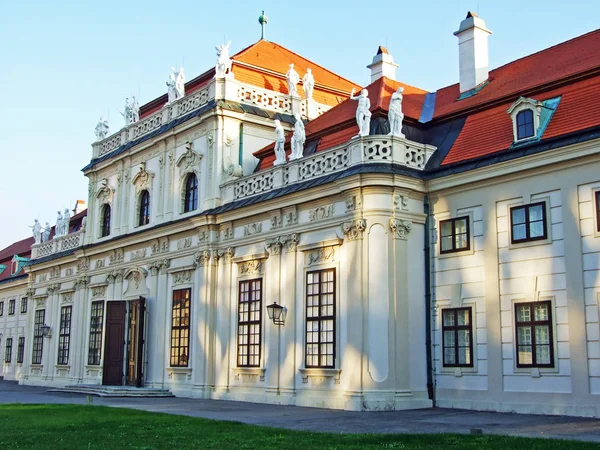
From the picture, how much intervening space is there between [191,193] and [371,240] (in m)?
10.0

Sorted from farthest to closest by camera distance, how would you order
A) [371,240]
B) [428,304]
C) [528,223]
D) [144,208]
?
[144,208], [428,304], [371,240], [528,223]

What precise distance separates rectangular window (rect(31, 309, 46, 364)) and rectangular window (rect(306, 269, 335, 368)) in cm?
2080

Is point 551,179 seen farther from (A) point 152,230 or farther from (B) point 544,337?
(A) point 152,230

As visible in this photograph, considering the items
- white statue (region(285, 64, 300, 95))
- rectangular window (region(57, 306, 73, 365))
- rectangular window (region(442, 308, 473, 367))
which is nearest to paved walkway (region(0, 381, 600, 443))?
rectangular window (region(442, 308, 473, 367))

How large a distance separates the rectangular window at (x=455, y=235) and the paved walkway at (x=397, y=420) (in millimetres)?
4134

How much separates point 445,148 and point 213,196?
8.63 metres

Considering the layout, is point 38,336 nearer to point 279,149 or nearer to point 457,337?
point 279,149

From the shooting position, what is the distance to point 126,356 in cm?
2947

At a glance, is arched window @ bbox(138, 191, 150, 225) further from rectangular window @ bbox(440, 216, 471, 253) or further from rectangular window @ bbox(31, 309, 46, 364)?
rectangular window @ bbox(440, 216, 471, 253)

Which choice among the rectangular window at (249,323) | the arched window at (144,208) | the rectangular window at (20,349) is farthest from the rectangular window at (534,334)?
the rectangular window at (20,349)

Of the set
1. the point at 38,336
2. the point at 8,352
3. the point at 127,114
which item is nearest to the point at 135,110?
the point at 127,114

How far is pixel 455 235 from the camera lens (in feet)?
66.9

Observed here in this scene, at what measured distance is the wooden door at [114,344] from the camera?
96.9 ft

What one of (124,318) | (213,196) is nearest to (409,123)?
(213,196)
